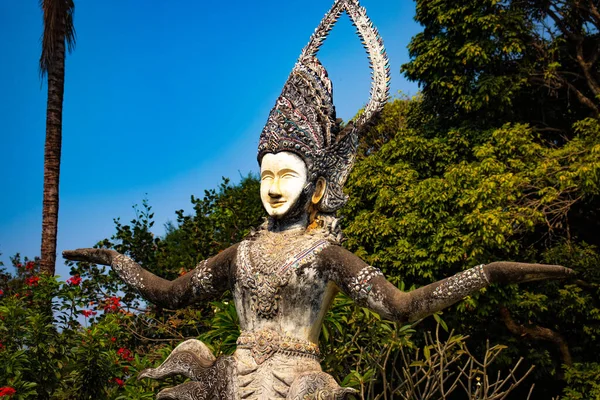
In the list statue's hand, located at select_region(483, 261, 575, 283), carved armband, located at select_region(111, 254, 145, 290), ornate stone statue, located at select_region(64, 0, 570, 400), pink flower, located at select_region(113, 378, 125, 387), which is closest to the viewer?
statue's hand, located at select_region(483, 261, 575, 283)

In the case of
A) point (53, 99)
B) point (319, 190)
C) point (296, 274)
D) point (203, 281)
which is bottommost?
point (296, 274)

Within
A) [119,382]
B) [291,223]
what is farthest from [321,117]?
[119,382]

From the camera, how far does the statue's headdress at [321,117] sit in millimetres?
4379

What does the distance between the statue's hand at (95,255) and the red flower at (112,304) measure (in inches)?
148

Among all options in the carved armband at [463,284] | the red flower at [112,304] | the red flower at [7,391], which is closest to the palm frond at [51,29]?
the red flower at [112,304]

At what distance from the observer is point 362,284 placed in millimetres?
3998

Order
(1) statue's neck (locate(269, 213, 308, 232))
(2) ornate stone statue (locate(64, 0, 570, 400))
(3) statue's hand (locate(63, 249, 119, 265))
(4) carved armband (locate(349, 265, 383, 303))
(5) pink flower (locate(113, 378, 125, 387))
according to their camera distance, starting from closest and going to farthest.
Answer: (2) ornate stone statue (locate(64, 0, 570, 400)) → (4) carved armband (locate(349, 265, 383, 303)) → (1) statue's neck (locate(269, 213, 308, 232)) → (3) statue's hand (locate(63, 249, 119, 265)) → (5) pink flower (locate(113, 378, 125, 387))

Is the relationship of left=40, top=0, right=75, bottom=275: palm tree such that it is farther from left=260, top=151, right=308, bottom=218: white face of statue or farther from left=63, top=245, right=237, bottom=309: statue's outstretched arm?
left=260, top=151, right=308, bottom=218: white face of statue

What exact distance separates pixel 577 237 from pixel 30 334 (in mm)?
10928

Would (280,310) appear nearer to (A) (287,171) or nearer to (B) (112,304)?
(A) (287,171)

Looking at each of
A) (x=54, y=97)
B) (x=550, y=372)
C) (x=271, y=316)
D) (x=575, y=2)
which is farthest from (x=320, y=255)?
(x=575, y=2)

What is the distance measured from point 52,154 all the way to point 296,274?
26.7 feet

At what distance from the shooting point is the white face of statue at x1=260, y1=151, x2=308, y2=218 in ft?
14.1

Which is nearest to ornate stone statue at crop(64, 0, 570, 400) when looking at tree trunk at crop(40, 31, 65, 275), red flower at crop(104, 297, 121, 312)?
red flower at crop(104, 297, 121, 312)
